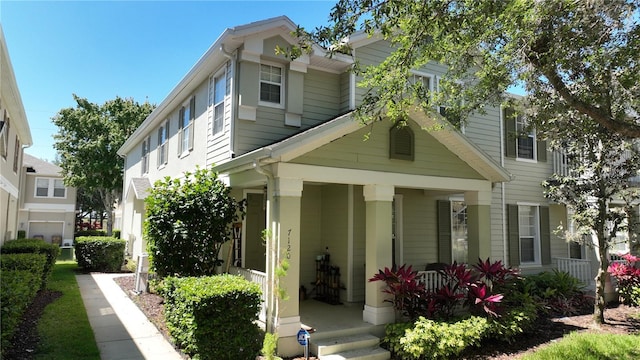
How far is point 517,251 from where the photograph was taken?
12.4 m

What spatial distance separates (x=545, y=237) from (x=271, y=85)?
10.1m

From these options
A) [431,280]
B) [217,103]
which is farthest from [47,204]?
[431,280]

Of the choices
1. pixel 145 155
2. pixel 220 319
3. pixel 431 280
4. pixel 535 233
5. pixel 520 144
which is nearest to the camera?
pixel 220 319

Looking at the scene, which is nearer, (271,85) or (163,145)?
(271,85)

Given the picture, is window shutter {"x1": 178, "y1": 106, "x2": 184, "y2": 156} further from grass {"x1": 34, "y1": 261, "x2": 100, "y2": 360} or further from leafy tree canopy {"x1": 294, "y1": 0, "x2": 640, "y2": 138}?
leafy tree canopy {"x1": 294, "y1": 0, "x2": 640, "y2": 138}

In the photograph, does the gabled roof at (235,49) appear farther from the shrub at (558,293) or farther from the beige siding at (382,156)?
the shrub at (558,293)

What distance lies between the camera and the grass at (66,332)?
6.53m

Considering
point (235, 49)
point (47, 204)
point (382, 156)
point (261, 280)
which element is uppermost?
Result: point (235, 49)

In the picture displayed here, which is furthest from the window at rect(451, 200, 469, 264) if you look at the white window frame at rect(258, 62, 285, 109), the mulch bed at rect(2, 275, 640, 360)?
the white window frame at rect(258, 62, 285, 109)

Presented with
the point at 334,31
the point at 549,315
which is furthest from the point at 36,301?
the point at 549,315

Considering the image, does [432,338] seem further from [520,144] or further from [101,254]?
[101,254]

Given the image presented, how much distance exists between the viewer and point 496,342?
7715 millimetres

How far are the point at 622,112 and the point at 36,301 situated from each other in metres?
14.4

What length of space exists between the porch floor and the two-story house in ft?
0.37
